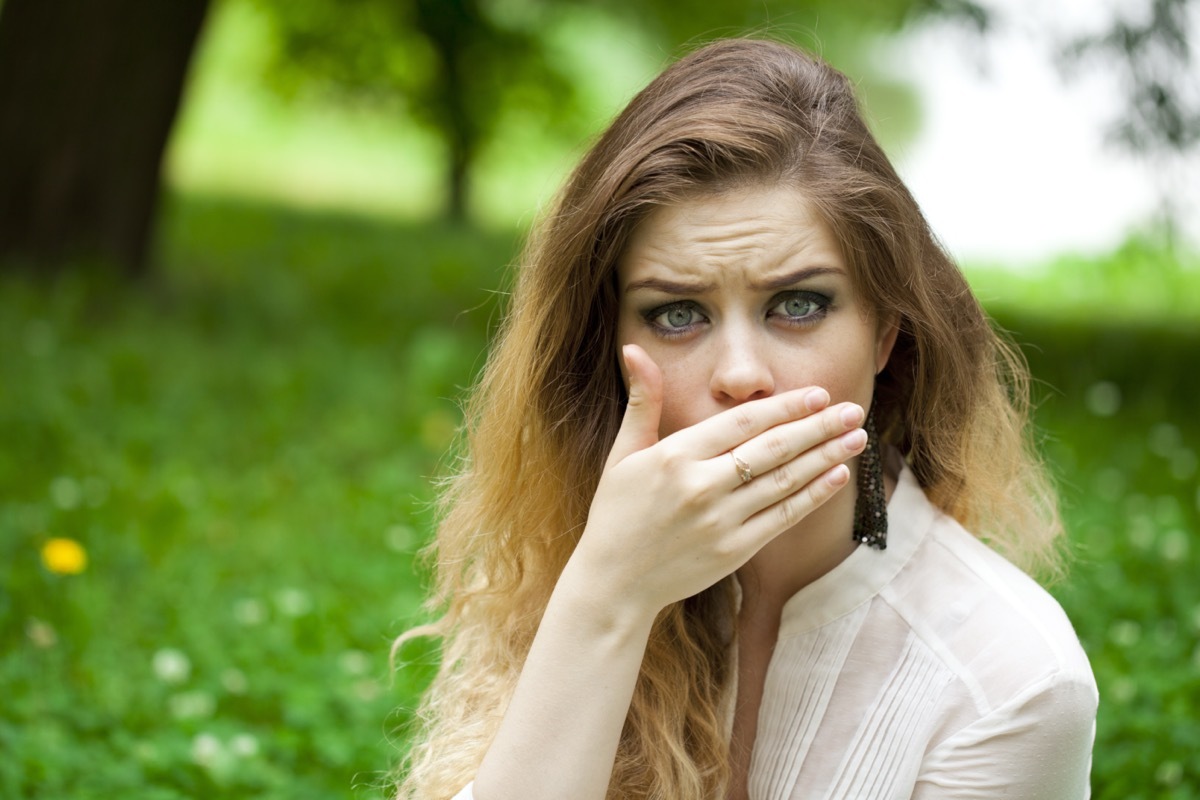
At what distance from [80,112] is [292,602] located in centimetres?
436

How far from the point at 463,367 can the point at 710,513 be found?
4505 mm

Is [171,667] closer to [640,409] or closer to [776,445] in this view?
[640,409]

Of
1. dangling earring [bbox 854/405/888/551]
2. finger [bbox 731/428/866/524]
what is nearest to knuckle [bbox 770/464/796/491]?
finger [bbox 731/428/866/524]

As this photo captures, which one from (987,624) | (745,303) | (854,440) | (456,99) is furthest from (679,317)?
(456,99)

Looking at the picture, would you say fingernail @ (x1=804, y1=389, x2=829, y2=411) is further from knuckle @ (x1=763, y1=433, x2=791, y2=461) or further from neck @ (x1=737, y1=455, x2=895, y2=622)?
neck @ (x1=737, y1=455, x2=895, y2=622)

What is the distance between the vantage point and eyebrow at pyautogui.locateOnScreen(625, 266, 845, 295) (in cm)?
193

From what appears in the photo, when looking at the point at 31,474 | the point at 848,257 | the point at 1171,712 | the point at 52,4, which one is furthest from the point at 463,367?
the point at 848,257

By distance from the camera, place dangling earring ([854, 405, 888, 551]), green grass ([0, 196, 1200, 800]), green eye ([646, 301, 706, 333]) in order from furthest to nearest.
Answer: green grass ([0, 196, 1200, 800]) < dangling earring ([854, 405, 888, 551]) < green eye ([646, 301, 706, 333])

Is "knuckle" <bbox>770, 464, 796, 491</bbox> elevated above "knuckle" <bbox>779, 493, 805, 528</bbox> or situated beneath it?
elevated above

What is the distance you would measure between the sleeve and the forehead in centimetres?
76

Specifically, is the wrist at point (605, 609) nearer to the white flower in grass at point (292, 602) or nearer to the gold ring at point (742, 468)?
the gold ring at point (742, 468)

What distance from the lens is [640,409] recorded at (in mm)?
1955

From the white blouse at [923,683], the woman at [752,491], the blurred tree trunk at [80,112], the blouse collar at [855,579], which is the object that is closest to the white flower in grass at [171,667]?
the woman at [752,491]

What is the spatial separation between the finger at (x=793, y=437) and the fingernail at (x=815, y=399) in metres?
0.02
